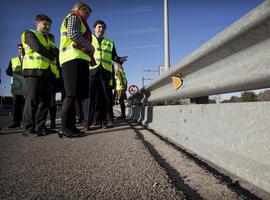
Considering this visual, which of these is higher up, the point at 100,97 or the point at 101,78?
the point at 101,78

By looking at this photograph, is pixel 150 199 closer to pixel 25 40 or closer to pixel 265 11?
pixel 265 11

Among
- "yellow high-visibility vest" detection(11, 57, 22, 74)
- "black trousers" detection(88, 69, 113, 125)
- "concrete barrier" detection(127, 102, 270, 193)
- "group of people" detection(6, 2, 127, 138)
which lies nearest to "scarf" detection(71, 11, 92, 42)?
"group of people" detection(6, 2, 127, 138)

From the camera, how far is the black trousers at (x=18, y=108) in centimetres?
691

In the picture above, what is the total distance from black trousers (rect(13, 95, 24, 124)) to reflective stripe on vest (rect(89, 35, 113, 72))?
280 centimetres

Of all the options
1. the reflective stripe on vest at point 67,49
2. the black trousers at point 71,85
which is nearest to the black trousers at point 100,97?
the black trousers at point 71,85

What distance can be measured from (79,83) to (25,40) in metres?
1.33

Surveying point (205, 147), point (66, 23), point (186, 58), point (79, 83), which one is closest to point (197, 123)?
point (205, 147)

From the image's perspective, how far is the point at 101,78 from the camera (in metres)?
5.68

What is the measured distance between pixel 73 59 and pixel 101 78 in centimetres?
170

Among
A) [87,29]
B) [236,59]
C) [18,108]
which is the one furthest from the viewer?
[18,108]

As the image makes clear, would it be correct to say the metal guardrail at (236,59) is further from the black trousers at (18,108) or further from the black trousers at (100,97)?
the black trousers at (18,108)

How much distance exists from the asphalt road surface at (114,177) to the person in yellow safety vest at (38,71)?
210 cm

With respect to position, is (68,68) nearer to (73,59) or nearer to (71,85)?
(73,59)

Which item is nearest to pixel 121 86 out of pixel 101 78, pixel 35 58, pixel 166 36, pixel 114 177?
pixel 166 36
